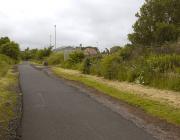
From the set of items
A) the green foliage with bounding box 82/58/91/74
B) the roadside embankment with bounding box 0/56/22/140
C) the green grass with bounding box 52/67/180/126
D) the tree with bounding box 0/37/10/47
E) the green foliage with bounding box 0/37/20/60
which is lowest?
the roadside embankment with bounding box 0/56/22/140

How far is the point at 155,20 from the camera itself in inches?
1866

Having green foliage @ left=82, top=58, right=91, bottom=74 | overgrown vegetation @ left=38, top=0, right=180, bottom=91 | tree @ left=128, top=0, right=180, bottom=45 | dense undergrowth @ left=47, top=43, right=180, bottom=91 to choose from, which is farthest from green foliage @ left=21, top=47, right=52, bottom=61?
dense undergrowth @ left=47, top=43, right=180, bottom=91

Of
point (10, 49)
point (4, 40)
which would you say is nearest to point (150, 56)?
point (10, 49)

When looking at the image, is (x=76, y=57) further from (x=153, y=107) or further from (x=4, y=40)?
(x=4, y=40)

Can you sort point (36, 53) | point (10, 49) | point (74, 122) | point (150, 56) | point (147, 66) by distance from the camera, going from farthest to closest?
1. point (36, 53)
2. point (10, 49)
3. point (150, 56)
4. point (147, 66)
5. point (74, 122)

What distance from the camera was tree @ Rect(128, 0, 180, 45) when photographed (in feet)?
149

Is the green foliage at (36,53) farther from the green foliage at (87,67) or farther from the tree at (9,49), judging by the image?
the green foliage at (87,67)

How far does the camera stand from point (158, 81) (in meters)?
20.8

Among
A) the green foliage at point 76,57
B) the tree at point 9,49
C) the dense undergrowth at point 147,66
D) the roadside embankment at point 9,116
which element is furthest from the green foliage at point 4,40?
the roadside embankment at point 9,116

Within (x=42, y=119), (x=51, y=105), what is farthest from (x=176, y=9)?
(x=42, y=119)

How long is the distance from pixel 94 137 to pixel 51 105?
596cm

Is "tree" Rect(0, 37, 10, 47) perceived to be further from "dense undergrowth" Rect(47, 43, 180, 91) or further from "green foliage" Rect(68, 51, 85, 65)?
"dense undergrowth" Rect(47, 43, 180, 91)

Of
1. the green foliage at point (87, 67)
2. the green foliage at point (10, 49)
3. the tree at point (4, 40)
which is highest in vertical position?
the tree at point (4, 40)

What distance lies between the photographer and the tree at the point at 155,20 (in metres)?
45.4
